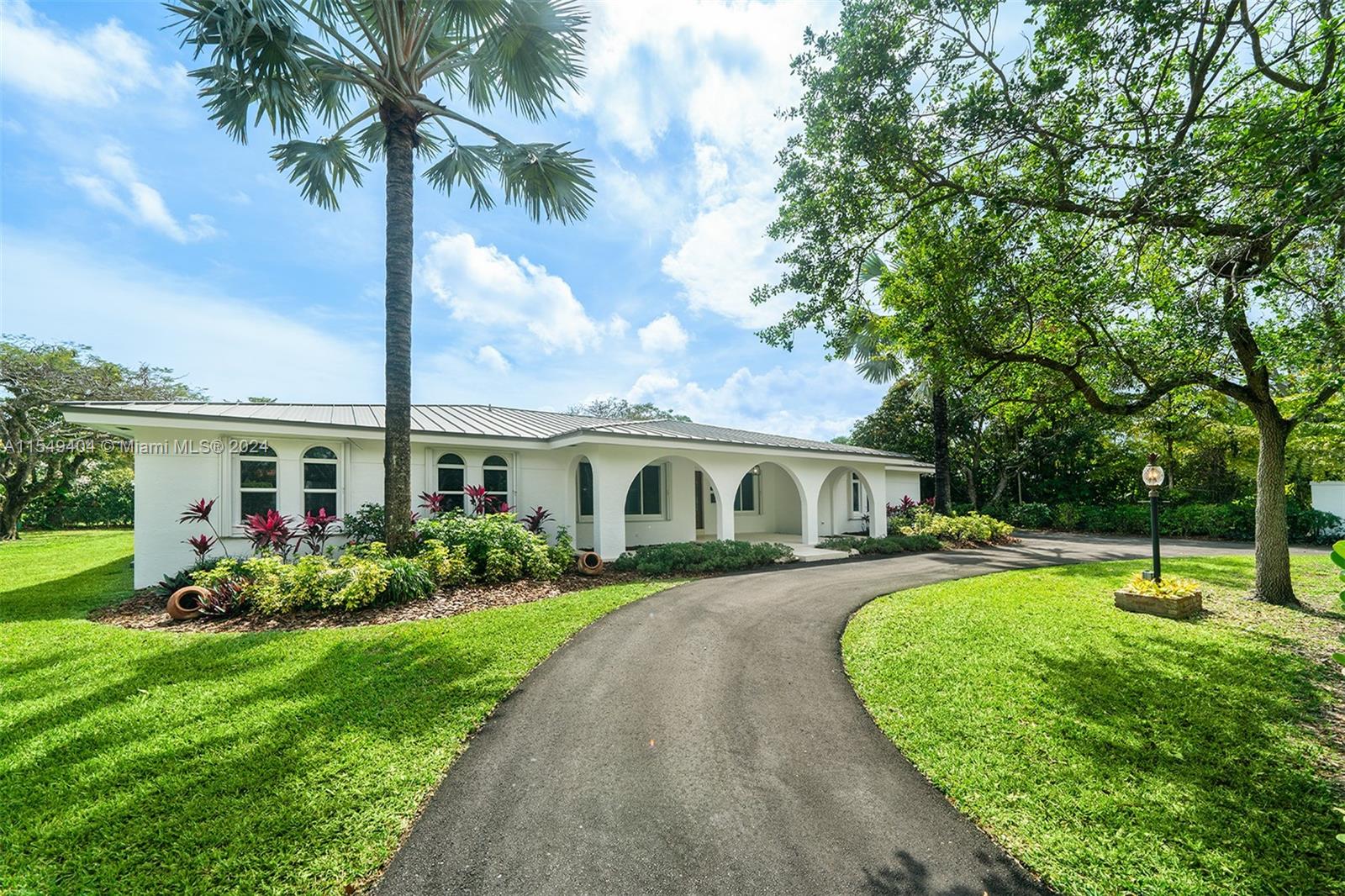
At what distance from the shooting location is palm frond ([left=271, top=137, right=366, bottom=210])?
391 inches

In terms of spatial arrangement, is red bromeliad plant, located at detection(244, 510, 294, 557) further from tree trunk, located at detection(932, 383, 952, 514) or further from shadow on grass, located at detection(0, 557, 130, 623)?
tree trunk, located at detection(932, 383, 952, 514)

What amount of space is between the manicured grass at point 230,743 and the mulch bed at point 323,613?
388mm

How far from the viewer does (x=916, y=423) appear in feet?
85.6

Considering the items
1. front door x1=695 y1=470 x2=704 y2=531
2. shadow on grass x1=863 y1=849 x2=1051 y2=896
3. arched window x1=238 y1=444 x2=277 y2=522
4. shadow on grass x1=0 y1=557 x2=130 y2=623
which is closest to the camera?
shadow on grass x1=863 y1=849 x2=1051 y2=896

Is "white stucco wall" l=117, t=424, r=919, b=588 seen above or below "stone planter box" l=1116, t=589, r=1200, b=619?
above

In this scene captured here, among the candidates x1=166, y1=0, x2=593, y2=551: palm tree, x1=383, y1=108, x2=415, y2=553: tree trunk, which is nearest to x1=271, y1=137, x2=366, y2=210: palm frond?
x1=166, y1=0, x2=593, y2=551: palm tree

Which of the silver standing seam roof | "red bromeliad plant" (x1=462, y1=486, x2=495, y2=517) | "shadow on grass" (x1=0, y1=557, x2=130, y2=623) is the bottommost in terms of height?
"shadow on grass" (x1=0, y1=557, x2=130, y2=623)

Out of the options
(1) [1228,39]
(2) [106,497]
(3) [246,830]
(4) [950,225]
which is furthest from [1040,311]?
(2) [106,497]

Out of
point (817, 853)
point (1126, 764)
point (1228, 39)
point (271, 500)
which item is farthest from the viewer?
point (271, 500)

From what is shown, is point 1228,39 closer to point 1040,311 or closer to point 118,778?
point 1040,311

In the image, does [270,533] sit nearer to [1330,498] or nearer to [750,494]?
[750,494]

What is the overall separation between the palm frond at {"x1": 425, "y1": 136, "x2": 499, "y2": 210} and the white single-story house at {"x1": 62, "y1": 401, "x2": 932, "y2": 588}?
552 cm

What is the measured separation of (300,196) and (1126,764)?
15602mm

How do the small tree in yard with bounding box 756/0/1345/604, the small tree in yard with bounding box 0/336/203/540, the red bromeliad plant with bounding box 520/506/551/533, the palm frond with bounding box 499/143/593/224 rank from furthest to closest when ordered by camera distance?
the small tree in yard with bounding box 0/336/203/540, the red bromeliad plant with bounding box 520/506/551/533, the palm frond with bounding box 499/143/593/224, the small tree in yard with bounding box 756/0/1345/604
